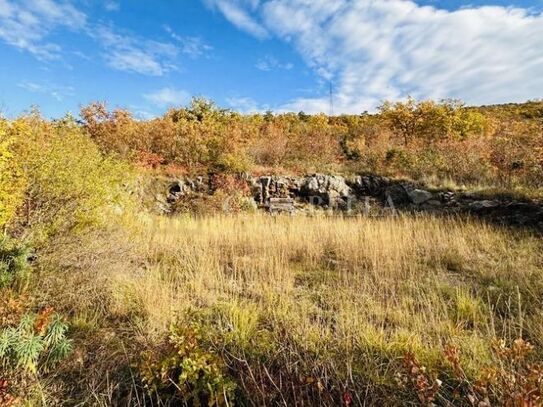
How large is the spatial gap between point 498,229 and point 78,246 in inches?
289

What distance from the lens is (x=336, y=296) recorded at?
173 inches

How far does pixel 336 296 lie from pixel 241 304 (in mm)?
1093

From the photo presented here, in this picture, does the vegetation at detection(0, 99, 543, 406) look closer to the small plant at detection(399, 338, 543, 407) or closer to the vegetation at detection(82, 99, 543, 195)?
the small plant at detection(399, 338, 543, 407)

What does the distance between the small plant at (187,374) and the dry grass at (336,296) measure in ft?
0.56

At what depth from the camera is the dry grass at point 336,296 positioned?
2883mm

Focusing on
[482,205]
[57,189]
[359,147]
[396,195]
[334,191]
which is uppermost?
[359,147]

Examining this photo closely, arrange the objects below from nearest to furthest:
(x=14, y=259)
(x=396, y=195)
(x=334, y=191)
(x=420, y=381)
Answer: (x=420, y=381) → (x=14, y=259) → (x=396, y=195) → (x=334, y=191)

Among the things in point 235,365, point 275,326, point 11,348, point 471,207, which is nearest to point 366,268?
point 275,326

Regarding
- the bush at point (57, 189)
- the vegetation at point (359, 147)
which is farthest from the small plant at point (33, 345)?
the vegetation at point (359, 147)

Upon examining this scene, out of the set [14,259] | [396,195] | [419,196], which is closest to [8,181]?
[14,259]

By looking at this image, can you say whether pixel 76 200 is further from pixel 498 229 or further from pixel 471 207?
pixel 471 207

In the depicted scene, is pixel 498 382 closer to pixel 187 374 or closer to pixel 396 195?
pixel 187 374

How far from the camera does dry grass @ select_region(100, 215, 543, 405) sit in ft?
9.46

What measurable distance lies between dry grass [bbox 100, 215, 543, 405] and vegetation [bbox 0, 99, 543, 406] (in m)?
0.02
